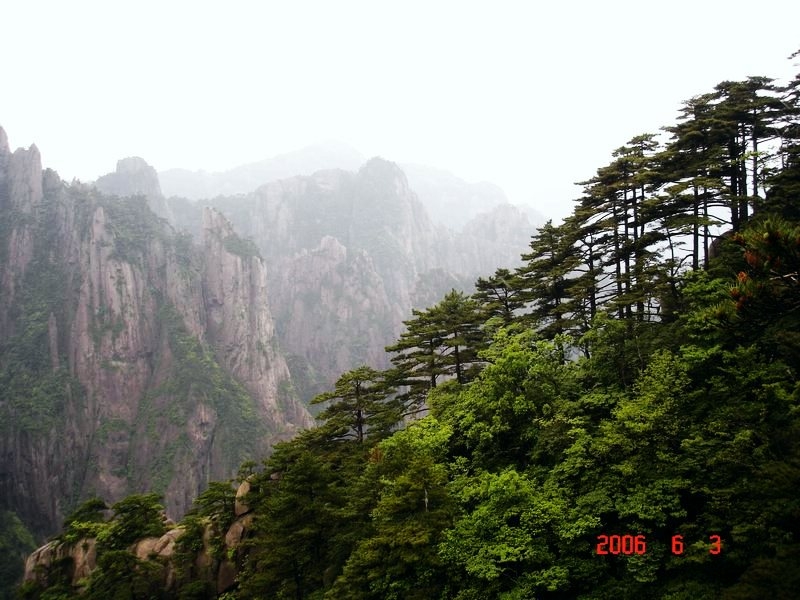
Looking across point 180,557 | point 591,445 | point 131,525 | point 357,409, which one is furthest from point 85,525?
point 591,445

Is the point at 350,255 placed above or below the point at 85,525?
above

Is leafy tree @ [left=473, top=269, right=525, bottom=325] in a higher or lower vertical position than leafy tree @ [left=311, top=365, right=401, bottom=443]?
higher

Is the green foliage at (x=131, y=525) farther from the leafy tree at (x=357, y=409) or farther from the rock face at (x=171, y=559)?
the leafy tree at (x=357, y=409)

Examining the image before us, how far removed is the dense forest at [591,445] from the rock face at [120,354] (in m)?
64.1

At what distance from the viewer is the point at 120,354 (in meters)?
88.0

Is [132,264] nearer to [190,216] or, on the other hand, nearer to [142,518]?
[190,216]

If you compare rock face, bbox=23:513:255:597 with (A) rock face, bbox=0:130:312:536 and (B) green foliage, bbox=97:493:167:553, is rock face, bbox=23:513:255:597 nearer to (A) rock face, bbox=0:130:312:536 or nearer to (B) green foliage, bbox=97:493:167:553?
(B) green foliage, bbox=97:493:167:553

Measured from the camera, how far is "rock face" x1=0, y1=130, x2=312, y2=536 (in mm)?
77438

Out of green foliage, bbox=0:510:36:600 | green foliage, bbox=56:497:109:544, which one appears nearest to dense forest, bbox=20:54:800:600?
green foliage, bbox=56:497:109:544
